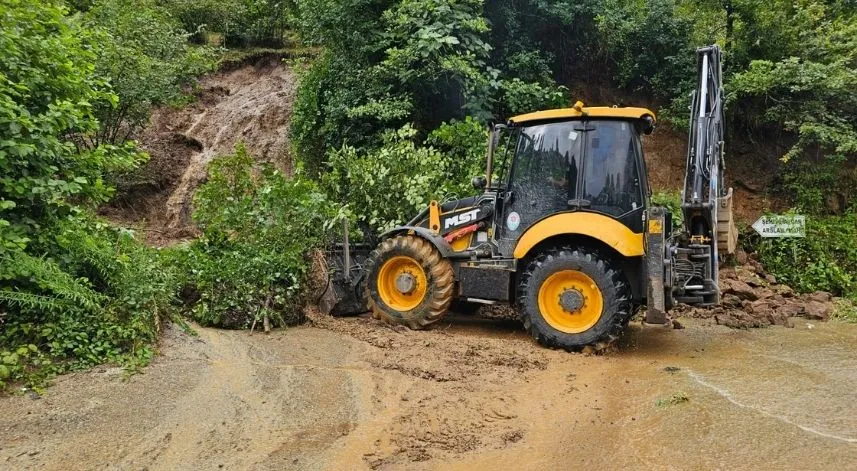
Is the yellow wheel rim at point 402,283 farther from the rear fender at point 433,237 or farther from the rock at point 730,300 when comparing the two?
the rock at point 730,300

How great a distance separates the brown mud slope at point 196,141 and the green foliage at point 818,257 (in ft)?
32.0

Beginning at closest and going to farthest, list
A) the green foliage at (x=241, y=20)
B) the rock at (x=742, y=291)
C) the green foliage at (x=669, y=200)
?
the rock at (x=742, y=291), the green foliage at (x=669, y=200), the green foliage at (x=241, y=20)

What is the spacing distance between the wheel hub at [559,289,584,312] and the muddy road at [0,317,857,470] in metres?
0.47

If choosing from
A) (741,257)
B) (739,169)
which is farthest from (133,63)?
(739,169)

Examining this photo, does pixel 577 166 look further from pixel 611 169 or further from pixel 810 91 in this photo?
pixel 810 91

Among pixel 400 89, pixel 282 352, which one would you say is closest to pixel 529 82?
pixel 400 89

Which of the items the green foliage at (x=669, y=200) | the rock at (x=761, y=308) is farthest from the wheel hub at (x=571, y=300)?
the green foliage at (x=669, y=200)

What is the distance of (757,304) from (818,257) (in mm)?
2755

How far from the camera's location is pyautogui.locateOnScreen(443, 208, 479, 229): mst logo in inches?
270

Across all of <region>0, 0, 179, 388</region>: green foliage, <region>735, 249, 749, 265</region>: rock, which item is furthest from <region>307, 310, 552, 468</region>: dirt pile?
<region>735, 249, 749, 265</region>: rock

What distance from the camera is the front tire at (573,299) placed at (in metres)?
5.71

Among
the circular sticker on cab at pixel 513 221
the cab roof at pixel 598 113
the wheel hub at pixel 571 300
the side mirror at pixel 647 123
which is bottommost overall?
the wheel hub at pixel 571 300

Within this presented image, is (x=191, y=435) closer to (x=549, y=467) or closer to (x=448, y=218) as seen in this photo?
(x=549, y=467)

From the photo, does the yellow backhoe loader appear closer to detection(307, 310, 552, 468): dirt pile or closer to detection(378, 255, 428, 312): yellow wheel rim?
detection(378, 255, 428, 312): yellow wheel rim
